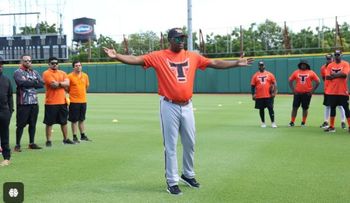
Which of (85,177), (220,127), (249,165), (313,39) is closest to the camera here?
(85,177)

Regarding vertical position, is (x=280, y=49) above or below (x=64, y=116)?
above

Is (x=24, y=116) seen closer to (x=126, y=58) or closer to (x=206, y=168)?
(x=206, y=168)

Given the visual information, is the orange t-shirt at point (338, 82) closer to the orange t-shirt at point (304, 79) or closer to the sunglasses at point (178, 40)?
the orange t-shirt at point (304, 79)

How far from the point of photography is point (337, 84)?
13.3 metres

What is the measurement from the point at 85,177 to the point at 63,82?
4.06 meters

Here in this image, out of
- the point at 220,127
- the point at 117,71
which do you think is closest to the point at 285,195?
the point at 220,127

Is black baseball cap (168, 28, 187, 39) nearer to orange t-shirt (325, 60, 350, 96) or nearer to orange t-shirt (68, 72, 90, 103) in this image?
orange t-shirt (68, 72, 90, 103)

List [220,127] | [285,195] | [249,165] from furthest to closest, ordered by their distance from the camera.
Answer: [220,127] → [249,165] → [285,195]

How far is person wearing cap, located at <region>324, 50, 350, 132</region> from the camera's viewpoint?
1318 cm

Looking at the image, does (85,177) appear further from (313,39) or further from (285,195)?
(313,39)

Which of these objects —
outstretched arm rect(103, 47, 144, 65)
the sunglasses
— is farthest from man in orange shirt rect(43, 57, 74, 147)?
the sunglasses

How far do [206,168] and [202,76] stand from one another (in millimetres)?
30249

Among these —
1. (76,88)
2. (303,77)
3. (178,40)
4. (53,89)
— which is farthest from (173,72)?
(303,77)

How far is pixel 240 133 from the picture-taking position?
13344 mm
